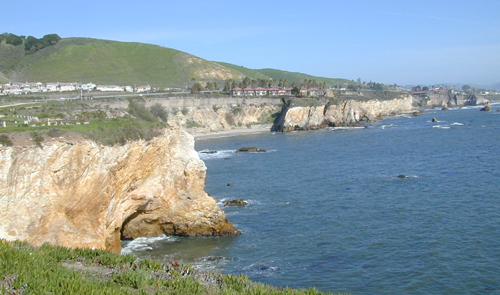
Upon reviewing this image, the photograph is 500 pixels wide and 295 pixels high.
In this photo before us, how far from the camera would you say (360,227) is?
27234mm

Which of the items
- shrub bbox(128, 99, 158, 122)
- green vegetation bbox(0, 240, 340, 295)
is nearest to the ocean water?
green vegetation bbox(0, 240, 340, 295)

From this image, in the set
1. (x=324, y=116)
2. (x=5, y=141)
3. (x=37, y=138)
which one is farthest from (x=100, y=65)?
(x=5, y=141)

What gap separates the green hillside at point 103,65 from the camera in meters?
153

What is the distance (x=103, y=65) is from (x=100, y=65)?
48.2 inches

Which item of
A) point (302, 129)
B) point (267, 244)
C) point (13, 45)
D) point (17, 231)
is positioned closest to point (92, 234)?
point (17, 231)

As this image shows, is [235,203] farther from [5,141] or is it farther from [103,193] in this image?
[5,141]

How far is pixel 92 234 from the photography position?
20.0 meters

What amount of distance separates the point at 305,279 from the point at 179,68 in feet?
559

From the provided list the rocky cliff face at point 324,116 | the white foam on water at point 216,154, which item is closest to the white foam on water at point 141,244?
the white foam on water at point 216,154

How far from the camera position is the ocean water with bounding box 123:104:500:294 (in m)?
20.4

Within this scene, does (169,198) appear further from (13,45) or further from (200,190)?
(13,45)

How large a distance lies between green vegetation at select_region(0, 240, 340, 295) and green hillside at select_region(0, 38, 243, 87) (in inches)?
5594

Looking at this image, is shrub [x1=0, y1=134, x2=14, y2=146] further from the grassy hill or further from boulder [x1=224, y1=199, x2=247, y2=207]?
the grassy hill

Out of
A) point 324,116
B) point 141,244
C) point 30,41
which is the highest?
point 30,41
